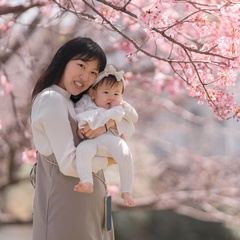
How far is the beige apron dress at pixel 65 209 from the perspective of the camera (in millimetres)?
2123

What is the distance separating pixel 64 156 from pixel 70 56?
0.39 m

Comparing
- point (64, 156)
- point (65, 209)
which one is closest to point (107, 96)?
point (64, 156)

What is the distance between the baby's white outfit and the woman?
26 mm

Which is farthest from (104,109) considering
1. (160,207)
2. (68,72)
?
(160,207)

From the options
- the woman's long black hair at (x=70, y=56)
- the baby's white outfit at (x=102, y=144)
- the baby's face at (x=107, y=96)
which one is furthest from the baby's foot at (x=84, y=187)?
the woman's long black hair at (x=70, y=56)

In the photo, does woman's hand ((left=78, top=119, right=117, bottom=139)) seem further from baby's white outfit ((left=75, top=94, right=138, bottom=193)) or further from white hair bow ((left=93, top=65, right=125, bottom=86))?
white hair bow ((left=93, top=65, right=125, bottom=86))

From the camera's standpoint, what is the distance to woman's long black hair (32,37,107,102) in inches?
87.7

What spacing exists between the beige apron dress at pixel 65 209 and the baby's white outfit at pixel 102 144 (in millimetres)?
80

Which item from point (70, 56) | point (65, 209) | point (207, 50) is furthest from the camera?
point (207, 50)

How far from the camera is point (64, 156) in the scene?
6.67ft

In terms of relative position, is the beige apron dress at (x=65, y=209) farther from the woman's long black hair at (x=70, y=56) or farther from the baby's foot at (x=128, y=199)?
the woman's long black hair at (x=70, y=56)

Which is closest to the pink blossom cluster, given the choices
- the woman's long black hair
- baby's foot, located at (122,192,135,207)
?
the woman's long black hair

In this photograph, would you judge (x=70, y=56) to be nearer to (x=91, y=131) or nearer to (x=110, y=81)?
(x=110, y=81)

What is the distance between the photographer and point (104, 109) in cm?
217
